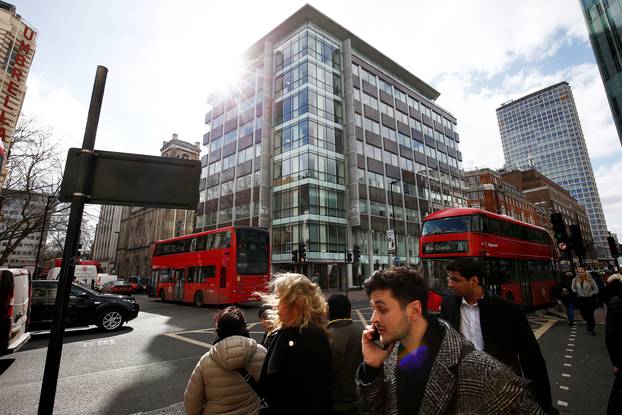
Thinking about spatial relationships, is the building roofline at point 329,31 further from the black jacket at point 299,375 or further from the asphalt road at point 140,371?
the black jacket at point 299,375

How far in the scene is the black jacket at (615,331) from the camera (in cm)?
331

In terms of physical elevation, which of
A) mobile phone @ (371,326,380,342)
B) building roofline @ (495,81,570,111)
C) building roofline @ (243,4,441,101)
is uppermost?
building roofline @ (495,81,570,111)

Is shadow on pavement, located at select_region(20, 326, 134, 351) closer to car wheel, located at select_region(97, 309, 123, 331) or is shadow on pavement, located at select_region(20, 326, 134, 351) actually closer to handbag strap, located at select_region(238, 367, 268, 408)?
car wheel, located at select_region(97, 309, 123, 331)

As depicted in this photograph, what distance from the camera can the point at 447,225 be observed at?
37.4 feet

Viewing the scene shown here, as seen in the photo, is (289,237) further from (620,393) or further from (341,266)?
(620,393)

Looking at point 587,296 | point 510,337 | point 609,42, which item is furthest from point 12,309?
point 609,42

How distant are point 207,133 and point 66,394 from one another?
42.9 metres

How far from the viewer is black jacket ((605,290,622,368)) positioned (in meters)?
3.31

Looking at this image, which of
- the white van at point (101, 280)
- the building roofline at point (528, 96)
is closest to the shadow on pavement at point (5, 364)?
the white van at point (101, 280)

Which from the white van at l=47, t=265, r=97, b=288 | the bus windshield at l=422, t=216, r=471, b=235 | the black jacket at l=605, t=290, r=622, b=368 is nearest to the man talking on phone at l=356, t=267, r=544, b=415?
the black jacket at l=605, t=290, r=622, b=368

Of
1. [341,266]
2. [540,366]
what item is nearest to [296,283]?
[540,366]

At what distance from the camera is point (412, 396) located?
1271 mm

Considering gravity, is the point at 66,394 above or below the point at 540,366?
below

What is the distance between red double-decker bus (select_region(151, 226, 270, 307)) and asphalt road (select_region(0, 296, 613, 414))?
4.79 metres
